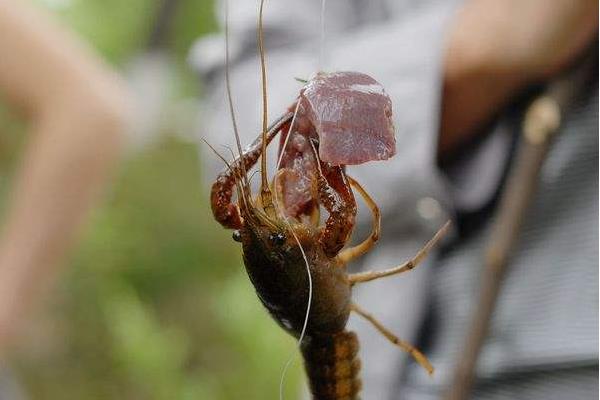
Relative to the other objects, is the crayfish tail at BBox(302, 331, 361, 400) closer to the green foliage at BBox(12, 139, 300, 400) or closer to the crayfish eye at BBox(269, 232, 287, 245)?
the crayfish eye at BBox(269, 232, 287, 245)

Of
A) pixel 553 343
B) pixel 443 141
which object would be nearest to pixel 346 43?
pixel 443 141

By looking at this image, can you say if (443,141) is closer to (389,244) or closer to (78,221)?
(389,244)

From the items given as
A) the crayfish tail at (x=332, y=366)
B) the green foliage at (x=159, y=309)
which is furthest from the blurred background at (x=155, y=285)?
the crayfish tail at (x=332, y=366)

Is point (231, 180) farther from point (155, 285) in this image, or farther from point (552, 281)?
point (155, 285)

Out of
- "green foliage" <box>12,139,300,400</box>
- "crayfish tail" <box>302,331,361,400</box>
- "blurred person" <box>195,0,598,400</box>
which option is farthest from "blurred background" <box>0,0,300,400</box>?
"crayfish tail" <box>302,331,361,400</box>

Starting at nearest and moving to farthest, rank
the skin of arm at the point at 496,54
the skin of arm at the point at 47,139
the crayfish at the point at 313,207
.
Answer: the crayfish at the point at 313,207 → the skin of arm at the point at 496,54 → the skin of arm at the point at 47,139

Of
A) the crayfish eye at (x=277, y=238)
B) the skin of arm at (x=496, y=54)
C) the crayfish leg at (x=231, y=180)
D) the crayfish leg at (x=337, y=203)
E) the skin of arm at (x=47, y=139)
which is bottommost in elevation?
the crayfish leg at (x=337, y=203)

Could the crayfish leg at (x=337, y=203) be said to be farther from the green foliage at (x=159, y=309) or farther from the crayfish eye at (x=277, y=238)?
the green foliage at (x=159, y=309)
